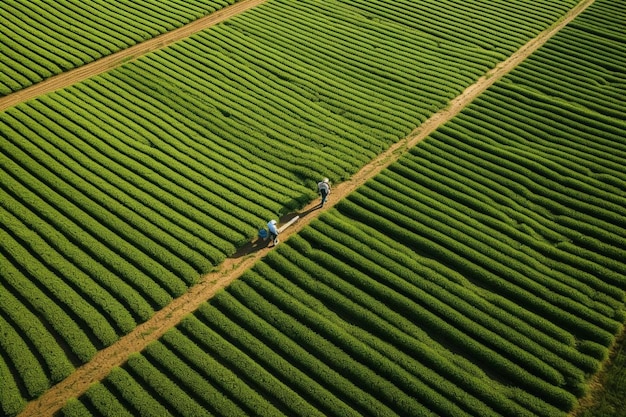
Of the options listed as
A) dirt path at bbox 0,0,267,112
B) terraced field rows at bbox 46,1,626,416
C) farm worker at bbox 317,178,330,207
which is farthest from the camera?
dirt path at bbox 0,0,267,112

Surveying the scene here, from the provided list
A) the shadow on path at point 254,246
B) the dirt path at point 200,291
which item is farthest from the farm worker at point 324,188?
the shadow on path at point 254,246

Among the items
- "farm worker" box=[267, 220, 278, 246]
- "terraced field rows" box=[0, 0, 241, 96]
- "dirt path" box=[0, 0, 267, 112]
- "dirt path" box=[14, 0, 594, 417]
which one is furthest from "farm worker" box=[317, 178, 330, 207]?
"terraced field rows" box=[0, 0, 241, 96]

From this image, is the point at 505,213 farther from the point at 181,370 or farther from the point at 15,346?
the point at 15,346

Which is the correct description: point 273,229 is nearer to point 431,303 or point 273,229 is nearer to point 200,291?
point 200,291

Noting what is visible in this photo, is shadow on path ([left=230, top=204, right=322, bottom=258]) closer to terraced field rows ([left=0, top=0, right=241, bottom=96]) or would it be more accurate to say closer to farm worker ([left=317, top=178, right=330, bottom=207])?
farm worker ([left=317, top=178, right=330, bottom=207])

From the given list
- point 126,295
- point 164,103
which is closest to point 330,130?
point 164,103
